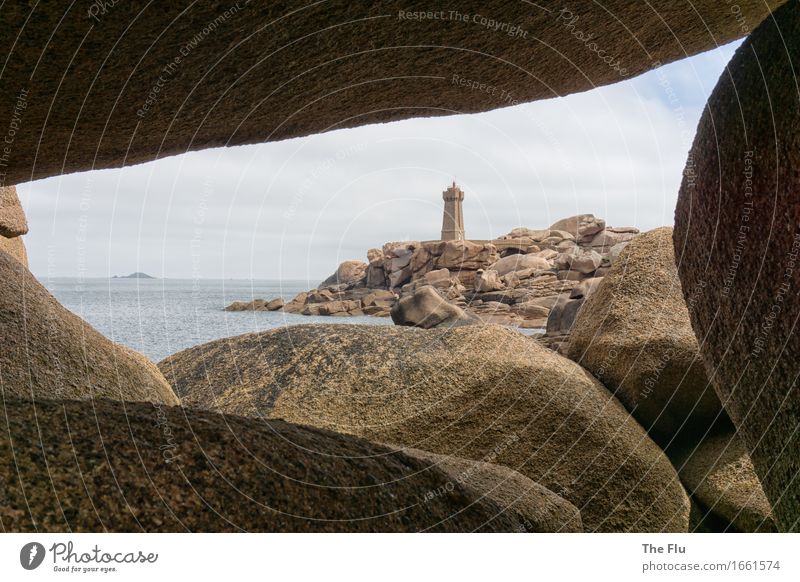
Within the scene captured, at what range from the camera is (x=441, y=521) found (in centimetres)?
290

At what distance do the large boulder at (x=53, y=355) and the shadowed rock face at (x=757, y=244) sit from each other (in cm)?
336

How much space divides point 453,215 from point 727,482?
18469 millimetres

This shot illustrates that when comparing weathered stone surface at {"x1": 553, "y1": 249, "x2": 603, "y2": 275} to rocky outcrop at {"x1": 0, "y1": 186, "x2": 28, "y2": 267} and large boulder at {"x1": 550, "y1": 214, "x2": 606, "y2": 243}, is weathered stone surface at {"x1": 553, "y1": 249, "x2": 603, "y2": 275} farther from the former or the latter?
rocky outcrop at {"x1": 0, "y1": 186, "x2": 28, "y2": 267}

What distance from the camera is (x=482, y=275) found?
982 inches

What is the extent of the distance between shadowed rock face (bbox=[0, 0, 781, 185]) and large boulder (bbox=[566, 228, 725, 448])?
2.52 meters

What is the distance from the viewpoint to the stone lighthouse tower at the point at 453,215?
22.7 m

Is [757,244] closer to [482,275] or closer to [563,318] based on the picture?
[563,318]

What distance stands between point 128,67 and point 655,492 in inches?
183

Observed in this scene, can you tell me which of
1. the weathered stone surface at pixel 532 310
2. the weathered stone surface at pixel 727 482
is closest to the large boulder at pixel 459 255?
the weathered stone surface at pixel 532 310

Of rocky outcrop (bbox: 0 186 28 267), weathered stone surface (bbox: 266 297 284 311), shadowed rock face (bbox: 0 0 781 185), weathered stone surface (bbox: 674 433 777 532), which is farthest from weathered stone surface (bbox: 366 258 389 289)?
shadowed rock face (bbox: 0 0 781 185)

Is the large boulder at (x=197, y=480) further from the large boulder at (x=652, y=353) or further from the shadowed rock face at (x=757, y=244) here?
the large boulder at (x=652, y=353)

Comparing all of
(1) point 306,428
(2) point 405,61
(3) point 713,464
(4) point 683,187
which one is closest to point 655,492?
(3) point 713,464

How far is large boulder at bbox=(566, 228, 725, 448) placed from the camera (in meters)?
5.97

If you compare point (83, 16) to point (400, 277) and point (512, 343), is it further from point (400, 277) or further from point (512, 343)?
point (400, 277)
